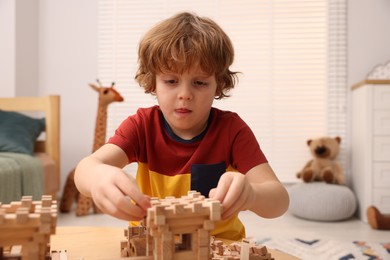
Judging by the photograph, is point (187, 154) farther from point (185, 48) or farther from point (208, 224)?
point (208, 224)

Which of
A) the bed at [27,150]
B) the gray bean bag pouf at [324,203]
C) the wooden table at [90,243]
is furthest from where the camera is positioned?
the gray bean bag pouf at [324,203]

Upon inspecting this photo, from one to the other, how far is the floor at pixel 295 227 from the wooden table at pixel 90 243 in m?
1.58

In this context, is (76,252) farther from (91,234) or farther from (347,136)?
(347,136)

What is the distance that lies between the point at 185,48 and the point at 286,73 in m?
2.53

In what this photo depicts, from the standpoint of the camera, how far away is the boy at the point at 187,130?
0.82 meters

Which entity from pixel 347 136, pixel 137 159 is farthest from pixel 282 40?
pixel 137 159

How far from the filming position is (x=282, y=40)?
3244 millimetres

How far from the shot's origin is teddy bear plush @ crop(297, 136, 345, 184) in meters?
2.89

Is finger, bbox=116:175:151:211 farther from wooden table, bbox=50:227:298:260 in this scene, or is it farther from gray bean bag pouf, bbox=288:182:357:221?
gray bean bag pouf, bbox=288:182:357:221

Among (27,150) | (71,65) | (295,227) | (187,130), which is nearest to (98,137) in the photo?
(27,150)

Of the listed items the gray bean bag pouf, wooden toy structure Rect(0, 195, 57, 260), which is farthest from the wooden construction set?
the gray bean bag pouf

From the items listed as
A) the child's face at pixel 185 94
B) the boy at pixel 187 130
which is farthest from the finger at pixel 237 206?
the child's face at pixel 185 94

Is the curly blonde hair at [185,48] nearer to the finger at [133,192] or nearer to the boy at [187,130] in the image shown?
the boy at [187,130]

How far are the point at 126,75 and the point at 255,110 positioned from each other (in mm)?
1031
